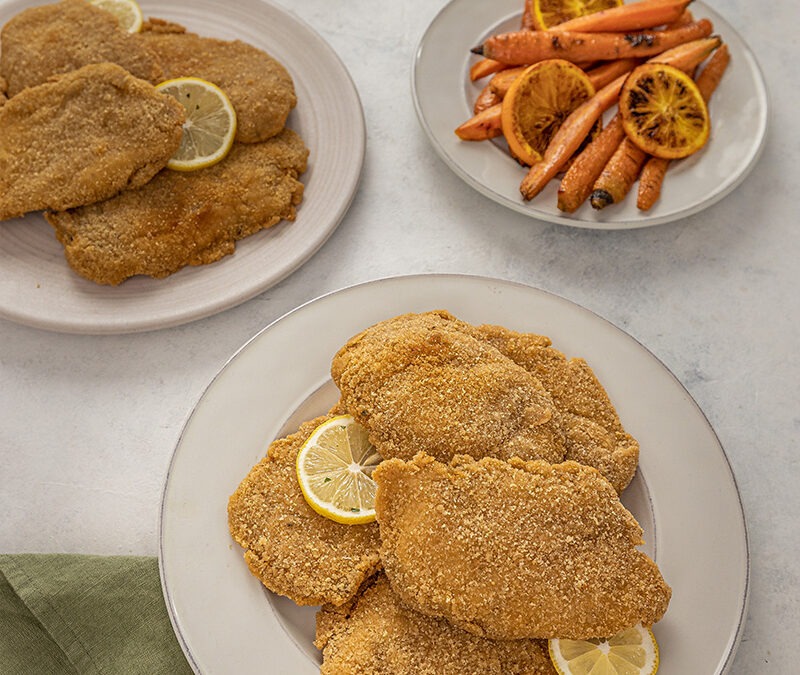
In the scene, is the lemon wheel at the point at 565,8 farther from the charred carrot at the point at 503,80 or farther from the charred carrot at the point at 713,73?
the charred carrot at the point at 713,73

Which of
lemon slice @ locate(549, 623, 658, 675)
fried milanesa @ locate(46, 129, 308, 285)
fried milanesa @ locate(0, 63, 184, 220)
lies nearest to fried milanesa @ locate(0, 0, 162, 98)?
fried milanesa @ locate(0, 63, 184, 220)

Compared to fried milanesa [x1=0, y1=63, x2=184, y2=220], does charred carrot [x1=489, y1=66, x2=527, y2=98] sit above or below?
above

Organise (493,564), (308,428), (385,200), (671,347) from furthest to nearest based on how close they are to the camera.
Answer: (385,200), (671,347), (308,428), (493,564)

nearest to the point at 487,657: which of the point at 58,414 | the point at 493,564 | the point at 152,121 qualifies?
the point at 493,564

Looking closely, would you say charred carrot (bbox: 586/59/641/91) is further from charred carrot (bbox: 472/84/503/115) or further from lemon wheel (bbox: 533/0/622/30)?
charred carrot (bbox: 472/84/503/115)

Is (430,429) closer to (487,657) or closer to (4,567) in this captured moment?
(487,657)

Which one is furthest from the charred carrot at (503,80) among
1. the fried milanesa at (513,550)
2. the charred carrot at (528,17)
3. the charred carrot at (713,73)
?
the fried milanesa at (513,550)
